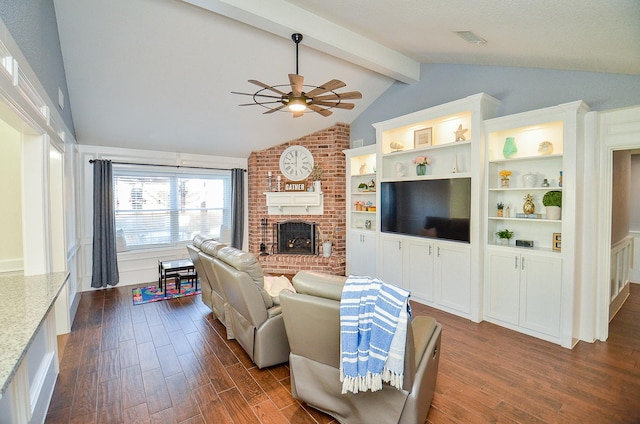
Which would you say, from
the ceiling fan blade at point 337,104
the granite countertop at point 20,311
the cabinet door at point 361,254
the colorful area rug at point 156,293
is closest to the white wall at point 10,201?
the granite countertop at point 20,311

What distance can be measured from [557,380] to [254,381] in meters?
2.48

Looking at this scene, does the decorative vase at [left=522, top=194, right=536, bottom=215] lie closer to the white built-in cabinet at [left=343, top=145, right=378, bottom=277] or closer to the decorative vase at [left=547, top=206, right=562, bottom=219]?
the decorative vase at [left=547, top=206, right=562, bottom=219]

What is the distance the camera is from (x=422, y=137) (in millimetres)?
4441

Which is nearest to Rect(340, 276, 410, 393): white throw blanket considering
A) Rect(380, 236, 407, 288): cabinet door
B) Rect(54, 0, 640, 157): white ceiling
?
Rect(54, 0, 640, 157): white ceiling

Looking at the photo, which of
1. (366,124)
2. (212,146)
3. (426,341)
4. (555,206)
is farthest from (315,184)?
(426,341)

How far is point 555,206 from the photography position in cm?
321

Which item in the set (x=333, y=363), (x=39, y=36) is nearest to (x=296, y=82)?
(x=39, y=36)

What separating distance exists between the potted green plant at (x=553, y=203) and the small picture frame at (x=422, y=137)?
160 cm

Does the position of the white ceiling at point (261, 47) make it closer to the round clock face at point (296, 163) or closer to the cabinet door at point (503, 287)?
the round clock face at point (296, 163)

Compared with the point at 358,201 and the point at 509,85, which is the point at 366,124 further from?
the point at 509,85

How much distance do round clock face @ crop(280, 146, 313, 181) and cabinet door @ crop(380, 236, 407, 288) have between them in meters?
2.28

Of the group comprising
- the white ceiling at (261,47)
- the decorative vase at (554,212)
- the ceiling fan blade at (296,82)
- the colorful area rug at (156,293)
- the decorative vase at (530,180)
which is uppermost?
the white ceiling at (261,47)

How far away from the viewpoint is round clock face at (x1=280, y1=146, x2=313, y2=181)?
20.4 ft

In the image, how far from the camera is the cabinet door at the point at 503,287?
3432mm
